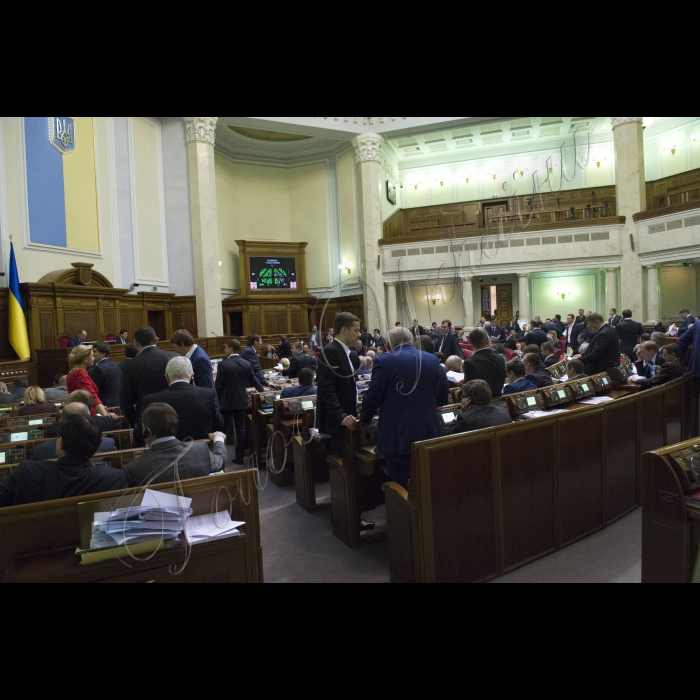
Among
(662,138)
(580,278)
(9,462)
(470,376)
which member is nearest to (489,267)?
(580,278)

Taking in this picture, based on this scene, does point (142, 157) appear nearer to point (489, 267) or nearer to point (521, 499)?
point (489, 267)

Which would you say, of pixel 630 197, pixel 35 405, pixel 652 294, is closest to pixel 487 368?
pixel 35 405

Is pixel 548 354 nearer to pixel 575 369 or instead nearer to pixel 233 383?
pixel 575 369

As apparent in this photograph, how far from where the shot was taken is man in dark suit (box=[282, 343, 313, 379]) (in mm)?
7624

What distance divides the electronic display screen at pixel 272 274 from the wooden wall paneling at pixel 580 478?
1545cm

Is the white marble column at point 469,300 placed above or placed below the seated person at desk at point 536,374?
above

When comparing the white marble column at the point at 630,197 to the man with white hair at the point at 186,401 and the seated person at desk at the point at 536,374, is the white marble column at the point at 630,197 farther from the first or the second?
the man with white hair at the point at 186,401

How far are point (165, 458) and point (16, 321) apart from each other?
1018 centimetres

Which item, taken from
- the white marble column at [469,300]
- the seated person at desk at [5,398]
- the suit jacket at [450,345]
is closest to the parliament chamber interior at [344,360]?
the white marble column at [469,300]

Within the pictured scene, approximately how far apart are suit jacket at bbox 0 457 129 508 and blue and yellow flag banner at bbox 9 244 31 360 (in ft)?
31.9

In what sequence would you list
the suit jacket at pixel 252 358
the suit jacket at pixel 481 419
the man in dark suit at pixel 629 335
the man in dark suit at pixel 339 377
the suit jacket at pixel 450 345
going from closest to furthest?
the suit jacket at pixel 481 419 < the man in dark suit at pixel 339 377 < the suit jacket at pixel 252 358 < the suit jacket at pixel 450 345 < the man in dark suit at pixel 629 335

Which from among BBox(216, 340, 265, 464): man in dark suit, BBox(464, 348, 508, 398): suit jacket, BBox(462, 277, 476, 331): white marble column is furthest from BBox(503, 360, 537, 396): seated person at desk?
BBox(462, 277, 476, 331): white marble column

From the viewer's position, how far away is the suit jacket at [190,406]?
3.53 metres

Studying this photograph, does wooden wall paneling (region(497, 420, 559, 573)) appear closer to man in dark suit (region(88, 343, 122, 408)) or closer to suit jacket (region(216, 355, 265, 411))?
suit jacket (region(216, 355, 265, 411))
